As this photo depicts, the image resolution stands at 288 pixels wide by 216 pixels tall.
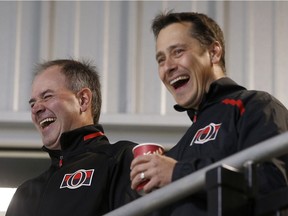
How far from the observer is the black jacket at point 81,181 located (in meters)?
2.74

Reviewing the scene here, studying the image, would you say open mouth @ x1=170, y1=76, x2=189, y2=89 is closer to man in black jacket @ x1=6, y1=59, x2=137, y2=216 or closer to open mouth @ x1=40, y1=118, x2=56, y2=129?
man in black jacket @ x1=6, y1=59, x2=137, y2=216

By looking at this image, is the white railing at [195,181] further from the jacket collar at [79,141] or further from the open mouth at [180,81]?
the jacket collar at [79,141]

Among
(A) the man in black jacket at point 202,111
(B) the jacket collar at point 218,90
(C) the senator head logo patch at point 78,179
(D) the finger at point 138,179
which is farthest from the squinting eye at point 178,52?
(D) the finger at point 138,179

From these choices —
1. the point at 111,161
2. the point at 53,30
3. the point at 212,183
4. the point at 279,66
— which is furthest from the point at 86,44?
the point at 212,183

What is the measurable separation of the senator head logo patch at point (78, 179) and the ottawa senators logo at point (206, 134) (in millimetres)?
490

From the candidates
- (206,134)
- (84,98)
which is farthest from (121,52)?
(206,134)

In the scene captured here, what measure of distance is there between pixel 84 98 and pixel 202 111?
30.0 inches

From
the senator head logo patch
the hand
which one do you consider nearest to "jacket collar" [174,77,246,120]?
the hand

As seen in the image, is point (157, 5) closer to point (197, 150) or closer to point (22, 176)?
point (22, 176)

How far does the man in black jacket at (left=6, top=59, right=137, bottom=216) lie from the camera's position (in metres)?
2.75

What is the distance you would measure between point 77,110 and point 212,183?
1.49 metres

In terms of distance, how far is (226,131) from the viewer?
232 centimetres

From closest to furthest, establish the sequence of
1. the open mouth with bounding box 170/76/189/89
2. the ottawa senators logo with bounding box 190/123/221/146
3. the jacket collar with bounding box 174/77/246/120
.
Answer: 1. the ottawa senators logo with bounding box 190/123/221/146
2. the jacket collar with bounding box 174/77/246/120
3. the open mouth with bounding box 170/76/189/89

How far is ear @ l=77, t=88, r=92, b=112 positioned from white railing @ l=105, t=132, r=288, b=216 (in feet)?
4.00
